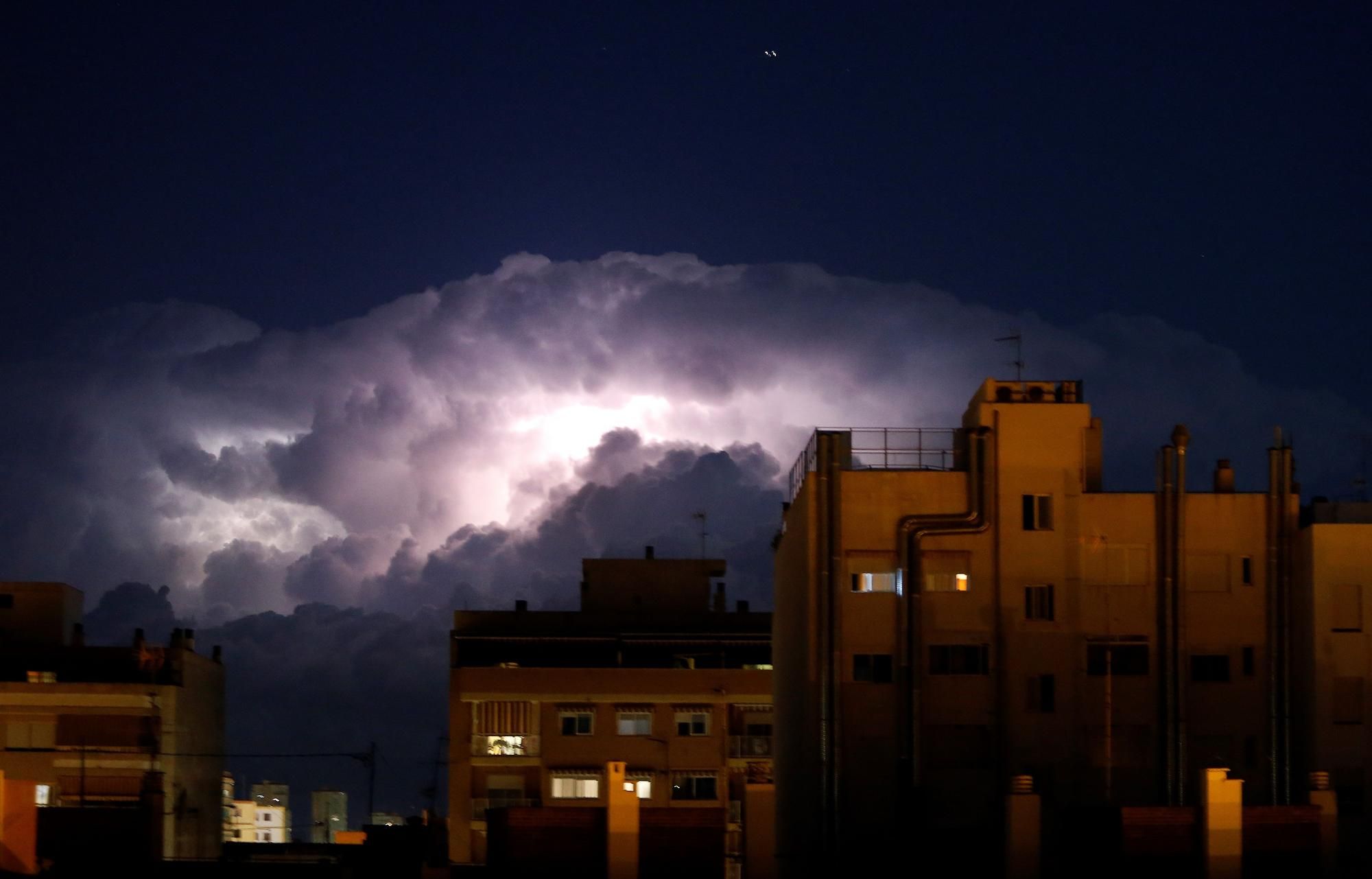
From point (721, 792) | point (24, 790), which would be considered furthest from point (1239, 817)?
point (721, 792)

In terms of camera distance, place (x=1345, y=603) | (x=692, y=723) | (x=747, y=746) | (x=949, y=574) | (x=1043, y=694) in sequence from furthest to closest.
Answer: (x=692, y=723) < (x=747, y=746) < (x=949, y=574) < (x=1043, y=694) < (x=1345, y=603)

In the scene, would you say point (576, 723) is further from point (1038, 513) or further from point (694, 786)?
point (1038, 513)

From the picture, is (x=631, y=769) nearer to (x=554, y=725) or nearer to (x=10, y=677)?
→ (x=554, y=725)

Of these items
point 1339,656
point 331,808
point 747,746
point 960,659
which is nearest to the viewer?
point 1339,656

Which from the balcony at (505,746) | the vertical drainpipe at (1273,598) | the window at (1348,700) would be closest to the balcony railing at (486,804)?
the balcony at (505,746)

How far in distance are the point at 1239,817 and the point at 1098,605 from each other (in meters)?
12.8

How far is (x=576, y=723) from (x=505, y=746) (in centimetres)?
338

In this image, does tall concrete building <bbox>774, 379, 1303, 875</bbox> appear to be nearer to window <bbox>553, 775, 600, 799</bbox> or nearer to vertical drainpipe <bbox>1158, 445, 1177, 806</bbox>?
vertical drainpipe <bbox>1158, 445, 1177, 806</bbox>

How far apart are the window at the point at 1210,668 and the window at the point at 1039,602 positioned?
14.9ft

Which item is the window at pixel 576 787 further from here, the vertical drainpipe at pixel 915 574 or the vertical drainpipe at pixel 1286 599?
the vertical drainpipe at pixel 1286 599

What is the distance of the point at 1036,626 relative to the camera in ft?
208

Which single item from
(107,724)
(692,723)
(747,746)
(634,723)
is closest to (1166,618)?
(747,746)

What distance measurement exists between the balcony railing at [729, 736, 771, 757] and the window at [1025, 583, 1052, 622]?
35.3 metres

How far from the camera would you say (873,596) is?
62562 mm
